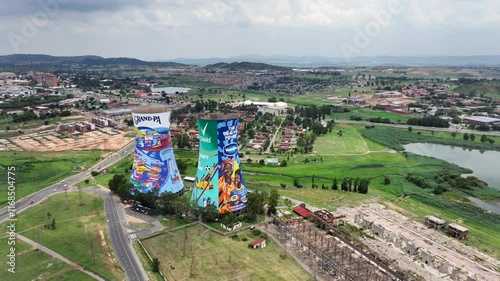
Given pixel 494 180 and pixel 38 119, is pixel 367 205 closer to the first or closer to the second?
pixel 494 180

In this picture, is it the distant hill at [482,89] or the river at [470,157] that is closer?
the river at [470,157]

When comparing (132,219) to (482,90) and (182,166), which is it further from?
(482,90)

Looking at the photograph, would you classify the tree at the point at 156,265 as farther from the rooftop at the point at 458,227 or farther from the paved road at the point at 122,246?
the rooftop at the point at 458,227

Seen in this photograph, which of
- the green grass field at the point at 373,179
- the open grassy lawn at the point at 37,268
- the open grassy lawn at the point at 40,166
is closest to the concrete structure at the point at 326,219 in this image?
the green grass field at the point at 373,179

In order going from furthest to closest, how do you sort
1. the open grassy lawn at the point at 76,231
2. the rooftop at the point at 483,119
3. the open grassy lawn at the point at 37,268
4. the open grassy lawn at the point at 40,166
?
the rooftop at the point at 483,119
the open grassy lawn at the point at 40,166
the open grassy lawn at the point at 76,231
the open grassy lawn at the point at 37,268

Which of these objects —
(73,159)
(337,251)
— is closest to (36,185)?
(73,159)

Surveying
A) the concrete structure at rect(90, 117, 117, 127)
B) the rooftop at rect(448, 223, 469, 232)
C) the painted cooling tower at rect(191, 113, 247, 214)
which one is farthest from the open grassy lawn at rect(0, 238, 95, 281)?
the concrete structure at rect(90, 117, 117, 127)

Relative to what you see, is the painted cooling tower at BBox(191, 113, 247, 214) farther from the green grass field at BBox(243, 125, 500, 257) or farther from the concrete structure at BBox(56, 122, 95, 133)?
the concrete structure at BBox(56, 122, 95, 133)

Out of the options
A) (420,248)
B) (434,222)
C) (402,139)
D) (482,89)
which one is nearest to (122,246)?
(420,248)
